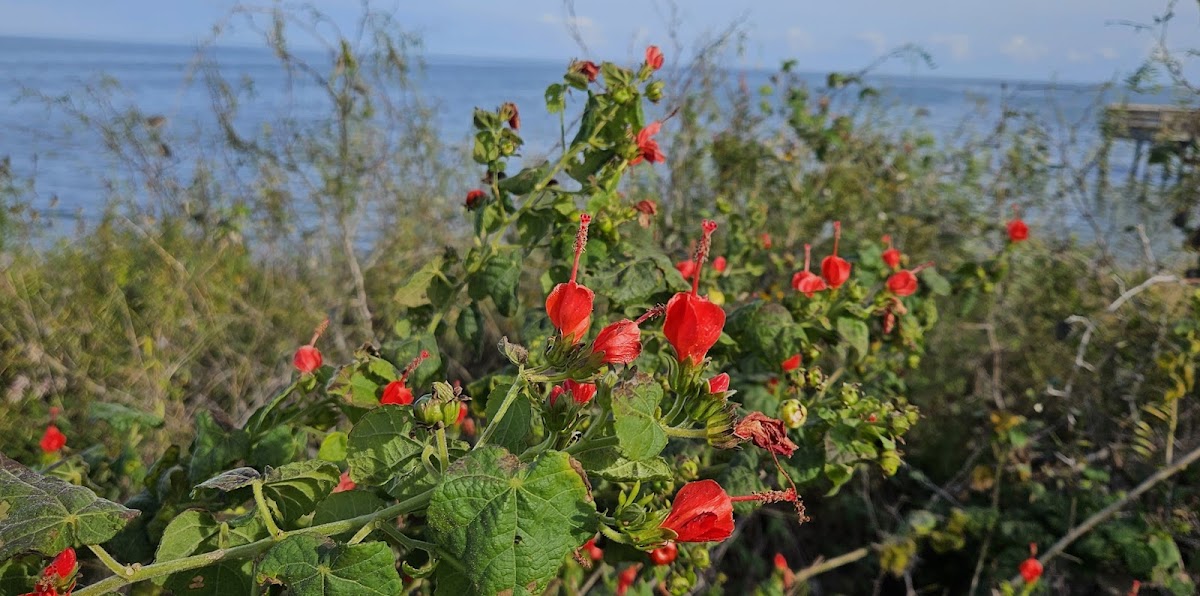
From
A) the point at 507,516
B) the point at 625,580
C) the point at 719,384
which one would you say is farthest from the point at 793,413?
the point at 625,580

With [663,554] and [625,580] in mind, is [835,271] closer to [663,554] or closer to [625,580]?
[663,554]

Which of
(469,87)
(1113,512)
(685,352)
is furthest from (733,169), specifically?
(469,87)

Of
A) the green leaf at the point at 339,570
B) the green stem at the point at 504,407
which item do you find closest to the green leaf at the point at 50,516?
the green leaf at the point at 339,570

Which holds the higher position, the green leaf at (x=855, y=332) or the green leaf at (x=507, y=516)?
the green leaf at (x=507, y=516)

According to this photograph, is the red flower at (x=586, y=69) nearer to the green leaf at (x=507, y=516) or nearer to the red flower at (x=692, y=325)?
the red flower at (x=692, y=325)

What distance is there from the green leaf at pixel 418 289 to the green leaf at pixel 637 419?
2.16 ft

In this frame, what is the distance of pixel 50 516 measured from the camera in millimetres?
703

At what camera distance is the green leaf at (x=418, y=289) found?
1229 millimetres

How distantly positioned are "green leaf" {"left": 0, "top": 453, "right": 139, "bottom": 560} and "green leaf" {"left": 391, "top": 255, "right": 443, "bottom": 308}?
54cm

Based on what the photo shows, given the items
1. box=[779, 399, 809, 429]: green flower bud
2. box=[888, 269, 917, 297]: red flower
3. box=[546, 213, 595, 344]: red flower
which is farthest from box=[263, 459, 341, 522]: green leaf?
box=[888, 269, 917, 297]: red flower

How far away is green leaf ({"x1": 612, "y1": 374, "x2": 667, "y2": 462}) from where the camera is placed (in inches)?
25.5

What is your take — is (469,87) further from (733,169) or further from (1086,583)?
(1086,583)

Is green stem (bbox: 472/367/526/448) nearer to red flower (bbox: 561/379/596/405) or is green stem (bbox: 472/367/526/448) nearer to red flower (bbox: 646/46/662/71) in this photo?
red flower (bbox: 561/379/596/405)

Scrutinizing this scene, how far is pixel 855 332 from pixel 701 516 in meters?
0.72
